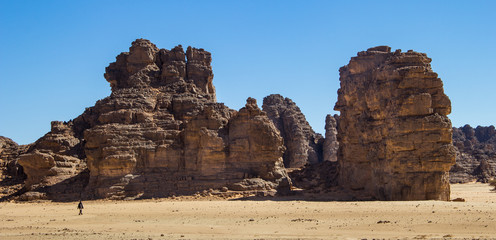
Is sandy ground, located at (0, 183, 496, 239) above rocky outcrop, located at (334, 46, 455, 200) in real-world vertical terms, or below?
below

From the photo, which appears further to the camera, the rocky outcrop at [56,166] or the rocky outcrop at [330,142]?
the rocky outcrop at [330,142]

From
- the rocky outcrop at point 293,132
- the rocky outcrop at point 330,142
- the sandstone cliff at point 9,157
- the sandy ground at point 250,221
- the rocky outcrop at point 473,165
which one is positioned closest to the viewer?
the sandy ground at point 250,221

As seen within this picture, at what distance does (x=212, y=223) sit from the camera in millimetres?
22906

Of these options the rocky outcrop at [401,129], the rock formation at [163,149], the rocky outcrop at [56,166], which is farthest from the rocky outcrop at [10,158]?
the rocky outcrop at [401,129]

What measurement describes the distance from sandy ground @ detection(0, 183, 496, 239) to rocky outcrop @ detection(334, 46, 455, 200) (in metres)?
3.89

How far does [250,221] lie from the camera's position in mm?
22969

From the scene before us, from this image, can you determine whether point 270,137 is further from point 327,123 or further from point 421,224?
point 327,123

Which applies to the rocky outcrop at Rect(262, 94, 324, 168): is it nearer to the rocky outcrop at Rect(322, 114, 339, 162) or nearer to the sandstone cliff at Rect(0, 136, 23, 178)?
the rocky outcrop at Rect(322, 114, 339, 162)

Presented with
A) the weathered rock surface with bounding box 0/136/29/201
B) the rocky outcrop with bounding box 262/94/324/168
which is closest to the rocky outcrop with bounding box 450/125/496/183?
the rocky outcrop with bounding box 262/94/324/168

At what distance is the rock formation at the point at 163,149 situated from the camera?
36.5 m

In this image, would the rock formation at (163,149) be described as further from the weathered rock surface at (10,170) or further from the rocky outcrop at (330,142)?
the rocky outcrop at (330,142)

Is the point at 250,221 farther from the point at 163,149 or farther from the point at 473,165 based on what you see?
the point at 473,165

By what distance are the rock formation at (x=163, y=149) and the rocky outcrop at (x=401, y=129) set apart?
612 cm

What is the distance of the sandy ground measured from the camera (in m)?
18.8
